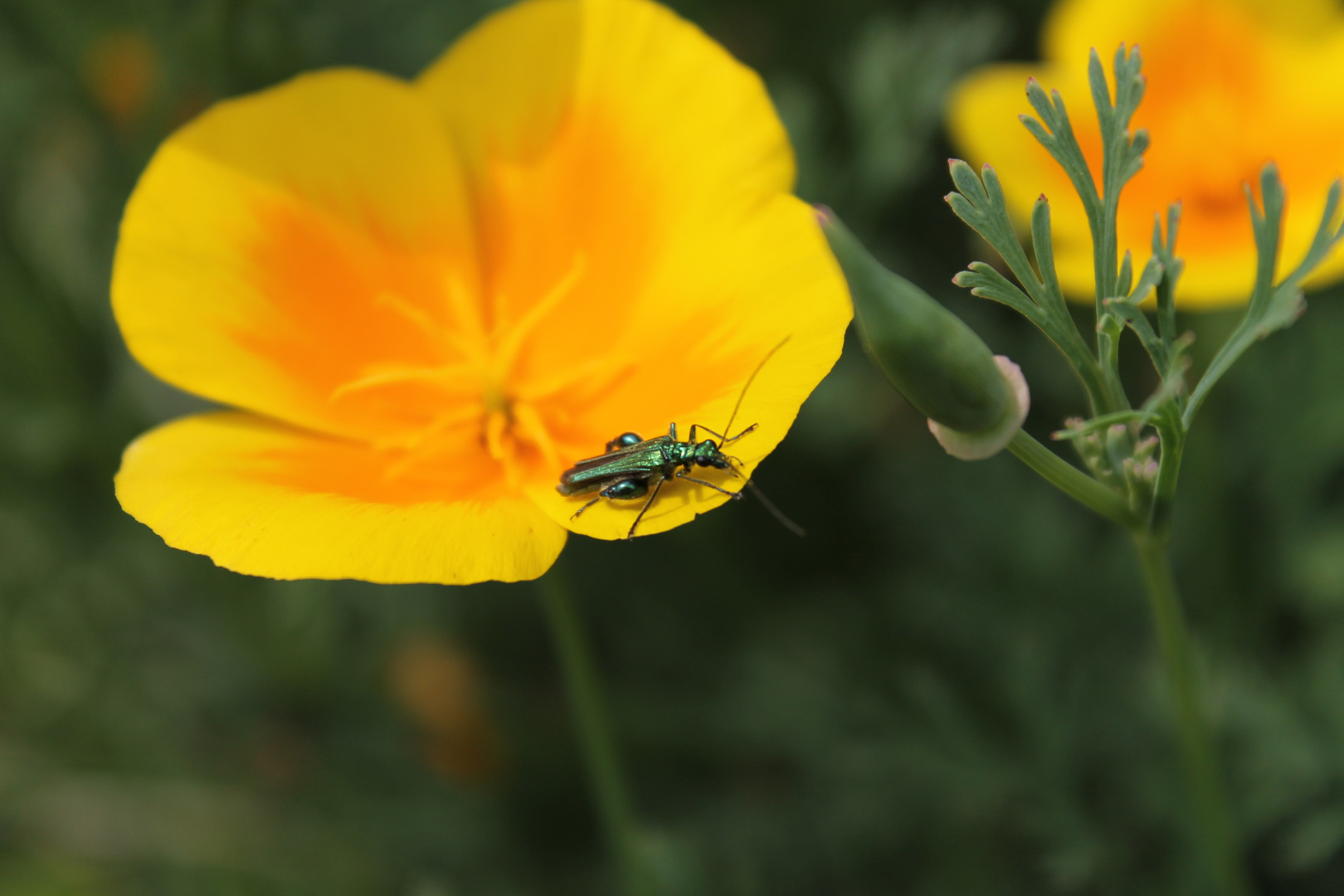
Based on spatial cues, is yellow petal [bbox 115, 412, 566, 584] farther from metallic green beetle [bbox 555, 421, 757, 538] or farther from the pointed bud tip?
the pointed bud tip

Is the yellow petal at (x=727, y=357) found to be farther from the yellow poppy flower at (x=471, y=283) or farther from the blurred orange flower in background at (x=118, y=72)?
the blurred orange flower in background at (x=118, y=72)

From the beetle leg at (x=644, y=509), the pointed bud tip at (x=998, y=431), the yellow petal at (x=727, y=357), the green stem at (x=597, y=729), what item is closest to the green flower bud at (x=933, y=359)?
the pointed bud tip at (x=998, y=431)

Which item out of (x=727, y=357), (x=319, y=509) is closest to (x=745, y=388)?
(x=727, y=357)

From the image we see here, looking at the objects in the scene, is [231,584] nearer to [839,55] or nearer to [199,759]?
[199,759]

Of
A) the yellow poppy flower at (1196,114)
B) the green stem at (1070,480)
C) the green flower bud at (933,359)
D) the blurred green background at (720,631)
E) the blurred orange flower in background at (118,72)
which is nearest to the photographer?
the green flower bud at (933,359)

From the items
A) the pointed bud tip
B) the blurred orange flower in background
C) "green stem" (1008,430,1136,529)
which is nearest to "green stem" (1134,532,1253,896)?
"green stem" (1008,430,1136,529)
